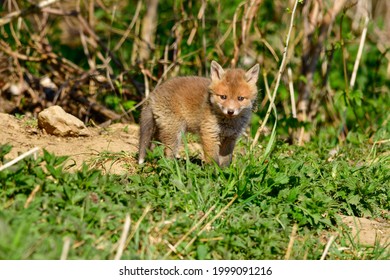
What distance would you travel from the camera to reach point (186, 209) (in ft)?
15.0

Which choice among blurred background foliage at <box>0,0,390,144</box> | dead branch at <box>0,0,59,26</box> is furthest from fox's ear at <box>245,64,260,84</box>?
dead branch at <box>0,0,59,26</box>

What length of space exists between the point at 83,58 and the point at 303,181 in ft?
19.0

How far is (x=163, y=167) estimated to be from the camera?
202 inches

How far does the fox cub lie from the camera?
5980mm

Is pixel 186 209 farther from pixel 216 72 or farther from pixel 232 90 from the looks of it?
pixel 216 72

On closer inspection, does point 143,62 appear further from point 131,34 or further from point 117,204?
point 117,204

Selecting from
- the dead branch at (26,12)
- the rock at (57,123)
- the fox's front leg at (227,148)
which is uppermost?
the dead branch at (26,12)

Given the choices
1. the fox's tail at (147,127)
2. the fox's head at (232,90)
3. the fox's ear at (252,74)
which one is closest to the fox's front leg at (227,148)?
the fox's head at (232,90)

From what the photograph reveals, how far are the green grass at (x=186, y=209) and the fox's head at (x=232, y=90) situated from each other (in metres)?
0.59

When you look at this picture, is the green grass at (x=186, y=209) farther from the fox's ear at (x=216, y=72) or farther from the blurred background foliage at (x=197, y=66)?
the blurred background foliage at (x=197, y=66)

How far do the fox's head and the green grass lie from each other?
1.94 ft

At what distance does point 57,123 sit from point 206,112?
1.53 meters

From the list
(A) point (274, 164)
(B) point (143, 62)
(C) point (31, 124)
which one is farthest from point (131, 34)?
(A) point (274, 164)

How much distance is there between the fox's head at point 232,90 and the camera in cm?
589
